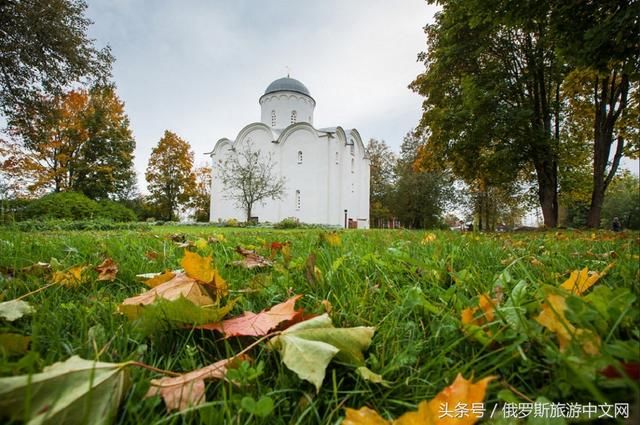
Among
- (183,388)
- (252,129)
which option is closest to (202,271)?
(183,388)

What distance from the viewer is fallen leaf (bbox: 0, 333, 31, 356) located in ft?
2.20

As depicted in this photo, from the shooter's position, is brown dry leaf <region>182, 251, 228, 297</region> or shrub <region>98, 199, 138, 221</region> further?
shrub <region>98, 199, 138, 221</region>

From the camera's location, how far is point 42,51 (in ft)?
42.4

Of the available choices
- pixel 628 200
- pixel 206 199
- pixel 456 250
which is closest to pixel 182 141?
pixel 206 199

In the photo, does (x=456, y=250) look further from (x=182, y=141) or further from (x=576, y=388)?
(x=182, y=141)

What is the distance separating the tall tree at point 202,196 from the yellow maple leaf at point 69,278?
39.5 metres

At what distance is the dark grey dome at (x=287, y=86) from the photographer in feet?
111

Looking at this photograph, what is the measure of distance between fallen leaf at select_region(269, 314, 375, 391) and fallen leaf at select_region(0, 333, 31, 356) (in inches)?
21.4

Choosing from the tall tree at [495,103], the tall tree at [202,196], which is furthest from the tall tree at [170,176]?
the tall tree at [495,103]

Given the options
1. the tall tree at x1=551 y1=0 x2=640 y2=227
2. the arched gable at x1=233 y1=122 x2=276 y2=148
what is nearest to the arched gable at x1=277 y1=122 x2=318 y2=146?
the arched gable at x1=233 y1=122 x2=276 y2=148

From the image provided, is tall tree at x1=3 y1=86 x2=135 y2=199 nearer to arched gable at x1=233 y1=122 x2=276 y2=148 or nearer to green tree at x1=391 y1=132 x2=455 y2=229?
arched gable at x1=233 y1=122 x2=276 y2=148

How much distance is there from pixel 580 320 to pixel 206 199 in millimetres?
43529

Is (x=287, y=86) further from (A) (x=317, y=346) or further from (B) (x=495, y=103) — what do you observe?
(A) (x=317, y=346)

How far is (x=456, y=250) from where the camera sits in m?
1.89
